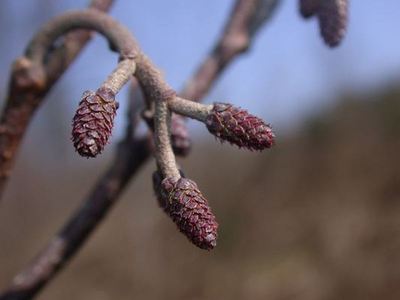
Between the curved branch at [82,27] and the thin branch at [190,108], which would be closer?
the thin branch at [190,108]

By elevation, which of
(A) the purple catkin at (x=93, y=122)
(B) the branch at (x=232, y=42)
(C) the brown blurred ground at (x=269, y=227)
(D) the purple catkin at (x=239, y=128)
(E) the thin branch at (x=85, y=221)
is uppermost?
→ (D) the purple catkin at (x=239, y=128)

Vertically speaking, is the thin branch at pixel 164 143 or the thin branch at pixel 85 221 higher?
the thin branch at pixel 164 143

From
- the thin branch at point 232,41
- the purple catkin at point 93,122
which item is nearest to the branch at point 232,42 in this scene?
the thin branch at point 232,41

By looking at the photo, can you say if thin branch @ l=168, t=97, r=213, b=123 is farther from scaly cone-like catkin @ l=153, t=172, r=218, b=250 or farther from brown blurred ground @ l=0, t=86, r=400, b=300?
brown blurred ground @ l=0, t=86, r=400, b=300

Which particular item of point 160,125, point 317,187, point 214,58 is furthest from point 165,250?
point 160,125

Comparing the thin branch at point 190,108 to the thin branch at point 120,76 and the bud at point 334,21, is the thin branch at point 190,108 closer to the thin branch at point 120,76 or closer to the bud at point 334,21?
the thin branch at point 120,76

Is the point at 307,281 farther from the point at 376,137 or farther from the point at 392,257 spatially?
the point at 376,137

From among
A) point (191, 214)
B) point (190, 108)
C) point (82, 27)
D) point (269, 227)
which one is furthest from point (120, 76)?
point (269, 227)

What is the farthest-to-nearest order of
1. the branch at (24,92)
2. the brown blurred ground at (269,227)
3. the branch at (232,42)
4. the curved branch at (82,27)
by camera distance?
1. the brown blurred ground at (269,227)
2. the branch at (232,42)
3. the branch at (24,92)
4. the curved branch at (82,27)
